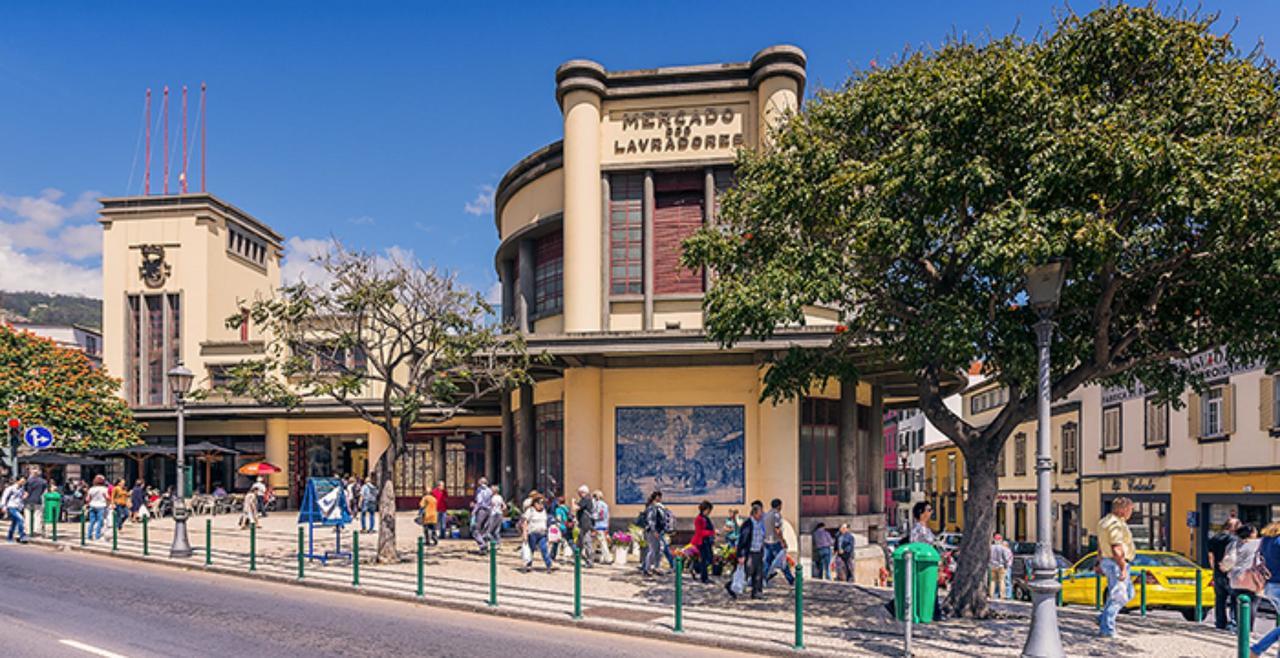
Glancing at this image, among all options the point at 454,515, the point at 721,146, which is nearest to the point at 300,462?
the point at 454,515

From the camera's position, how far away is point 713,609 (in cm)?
1542

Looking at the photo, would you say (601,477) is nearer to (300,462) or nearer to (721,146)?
(721,146)

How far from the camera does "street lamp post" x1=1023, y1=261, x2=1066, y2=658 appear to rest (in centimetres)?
1079

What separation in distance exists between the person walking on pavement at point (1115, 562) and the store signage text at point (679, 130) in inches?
525

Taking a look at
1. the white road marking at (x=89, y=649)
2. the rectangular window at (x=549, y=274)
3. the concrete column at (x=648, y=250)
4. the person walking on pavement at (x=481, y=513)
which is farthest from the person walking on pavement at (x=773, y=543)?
the rectangular window at (x=549, y=274)

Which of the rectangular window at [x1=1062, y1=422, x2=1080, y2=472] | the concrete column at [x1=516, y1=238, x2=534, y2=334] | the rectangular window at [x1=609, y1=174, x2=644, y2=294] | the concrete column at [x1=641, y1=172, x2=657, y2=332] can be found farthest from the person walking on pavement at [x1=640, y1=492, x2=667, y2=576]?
the rectangular window at [x1=1062, y1=422, x2=1080, y2=472]

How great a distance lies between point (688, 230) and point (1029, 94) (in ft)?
41.8

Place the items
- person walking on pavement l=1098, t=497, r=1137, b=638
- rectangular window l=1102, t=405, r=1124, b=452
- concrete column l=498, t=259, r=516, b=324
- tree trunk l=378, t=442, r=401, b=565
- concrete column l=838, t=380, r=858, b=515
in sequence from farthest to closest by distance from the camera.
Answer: rectangular window l=1102, t=405, r=1124, b=452 → concrete column l=498, t=259, r=516, b=324 → concrete column l=838, t=380, r=858, b=515 → tree trunk l=378, t=442, r=401, b=565 → person walking on pavement l=1098, t=497, r=1137, b=638

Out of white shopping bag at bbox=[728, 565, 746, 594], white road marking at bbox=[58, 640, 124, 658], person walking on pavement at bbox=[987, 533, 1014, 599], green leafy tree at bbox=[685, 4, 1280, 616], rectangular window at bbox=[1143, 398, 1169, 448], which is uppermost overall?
green leafy tree at bbox=[685, 4, 1280, 616]

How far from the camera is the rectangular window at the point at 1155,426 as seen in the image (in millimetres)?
35594

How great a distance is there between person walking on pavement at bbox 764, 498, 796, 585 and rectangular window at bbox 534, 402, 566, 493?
8731 millimetres

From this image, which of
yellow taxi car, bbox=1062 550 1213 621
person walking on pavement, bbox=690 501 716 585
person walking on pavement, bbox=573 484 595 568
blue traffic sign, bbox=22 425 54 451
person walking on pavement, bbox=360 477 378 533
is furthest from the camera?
person walking on pavement, bbox=360 477 378 533

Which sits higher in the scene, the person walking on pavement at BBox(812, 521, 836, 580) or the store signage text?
the store signage text

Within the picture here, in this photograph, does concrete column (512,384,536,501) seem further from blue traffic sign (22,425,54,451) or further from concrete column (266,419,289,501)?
concrete column (266,419,289,501)
